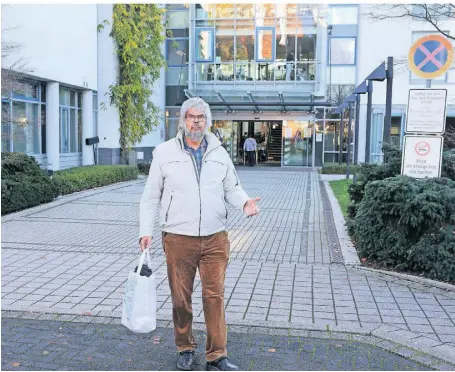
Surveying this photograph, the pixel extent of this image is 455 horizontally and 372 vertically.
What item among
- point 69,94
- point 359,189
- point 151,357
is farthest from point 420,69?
point 69,94

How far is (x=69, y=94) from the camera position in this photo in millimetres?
19906

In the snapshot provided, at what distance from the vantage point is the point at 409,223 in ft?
20.5

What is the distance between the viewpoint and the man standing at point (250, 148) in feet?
91.0

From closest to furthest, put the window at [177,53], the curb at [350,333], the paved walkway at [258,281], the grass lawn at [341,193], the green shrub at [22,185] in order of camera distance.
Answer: the curb at [350,333] → the paved walkway at [258,281] → the green shrub at [22,185] → the grass lawn at [341,193] → the window at [177,53]

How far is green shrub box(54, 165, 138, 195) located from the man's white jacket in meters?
10.0

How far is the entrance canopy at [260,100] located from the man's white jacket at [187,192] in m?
22.3

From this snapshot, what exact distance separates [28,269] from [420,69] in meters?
5.70

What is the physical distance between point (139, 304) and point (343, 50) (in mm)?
26312

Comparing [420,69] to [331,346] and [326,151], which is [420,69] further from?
[326,151]

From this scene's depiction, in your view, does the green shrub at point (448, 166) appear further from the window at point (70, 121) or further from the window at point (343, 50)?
the window at point (343, 50)

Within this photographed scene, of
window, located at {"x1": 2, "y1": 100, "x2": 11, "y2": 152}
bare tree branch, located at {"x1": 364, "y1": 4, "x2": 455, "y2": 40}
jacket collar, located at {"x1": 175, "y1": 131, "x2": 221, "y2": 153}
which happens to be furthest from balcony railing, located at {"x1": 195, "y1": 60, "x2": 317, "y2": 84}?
jacket collar, located at {"x1": 175, "y1": 131, "x2": 221, "y2": 153}

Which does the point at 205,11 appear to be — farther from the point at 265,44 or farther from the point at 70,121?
the point at 70,121

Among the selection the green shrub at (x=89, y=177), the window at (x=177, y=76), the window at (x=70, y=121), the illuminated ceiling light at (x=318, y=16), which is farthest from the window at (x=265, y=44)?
the green shrub at (x=89, y=177)

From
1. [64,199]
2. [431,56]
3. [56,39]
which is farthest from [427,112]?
[56,39]
